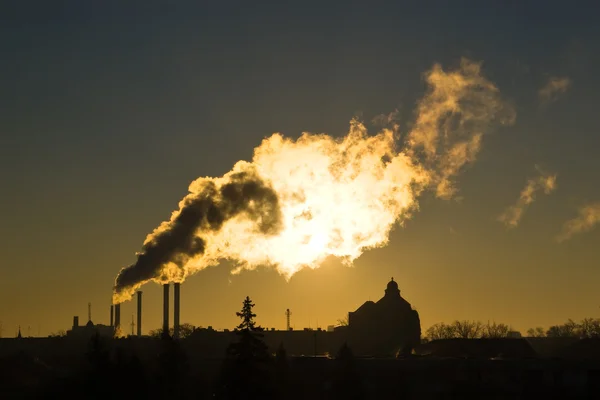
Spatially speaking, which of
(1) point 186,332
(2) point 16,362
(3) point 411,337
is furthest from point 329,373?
(1) point 186,332

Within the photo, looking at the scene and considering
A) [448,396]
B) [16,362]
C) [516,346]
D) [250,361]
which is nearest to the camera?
[250,361]

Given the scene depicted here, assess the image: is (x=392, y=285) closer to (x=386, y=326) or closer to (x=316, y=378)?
(x=386, y=326)

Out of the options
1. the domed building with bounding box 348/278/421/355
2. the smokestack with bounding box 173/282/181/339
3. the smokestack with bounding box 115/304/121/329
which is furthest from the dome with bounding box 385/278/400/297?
the smokestack with bounding box 115/304/121/329

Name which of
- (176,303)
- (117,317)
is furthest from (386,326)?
(117,317)

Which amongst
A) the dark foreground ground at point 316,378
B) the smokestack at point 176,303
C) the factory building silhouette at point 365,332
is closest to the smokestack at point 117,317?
the factory building silhouette at point 365,332

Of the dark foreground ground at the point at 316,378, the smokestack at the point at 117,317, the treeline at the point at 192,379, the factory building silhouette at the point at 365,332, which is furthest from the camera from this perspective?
the smokestack at the point at 117,317

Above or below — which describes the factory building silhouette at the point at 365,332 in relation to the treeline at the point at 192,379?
above

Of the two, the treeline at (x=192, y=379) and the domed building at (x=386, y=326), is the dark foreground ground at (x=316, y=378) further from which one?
the domed building at (x=386, y=326)

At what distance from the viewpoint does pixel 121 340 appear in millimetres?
119312

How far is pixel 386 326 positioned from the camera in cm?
13200

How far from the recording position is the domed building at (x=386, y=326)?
130625mm

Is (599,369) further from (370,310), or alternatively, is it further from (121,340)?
(121,340)

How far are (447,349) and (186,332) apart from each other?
73152 mm

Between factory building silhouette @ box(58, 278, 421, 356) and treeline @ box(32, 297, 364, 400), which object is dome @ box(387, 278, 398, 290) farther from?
treeline @ box(32, 297, 364, 400)
